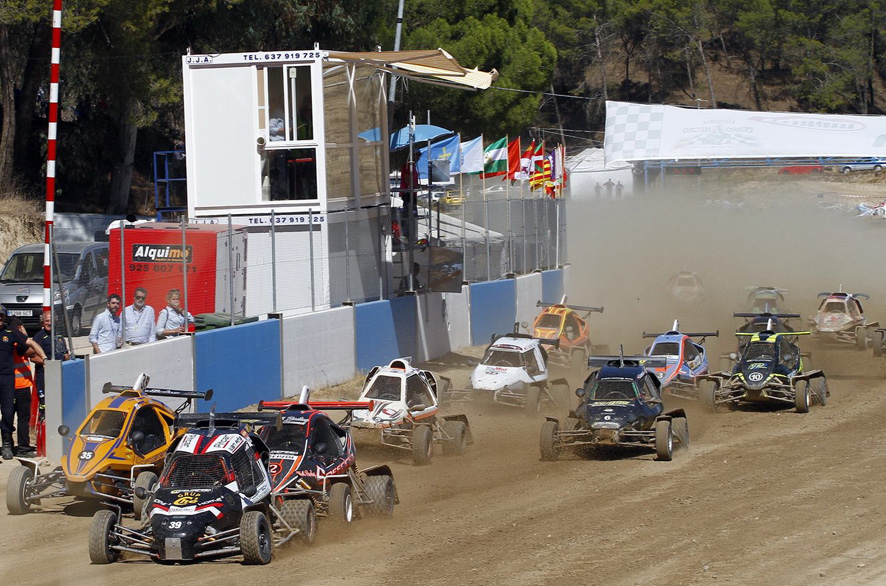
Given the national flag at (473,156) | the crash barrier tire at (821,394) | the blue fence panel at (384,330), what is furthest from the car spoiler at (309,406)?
the national flag at (473,156)

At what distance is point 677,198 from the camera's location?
55.7m

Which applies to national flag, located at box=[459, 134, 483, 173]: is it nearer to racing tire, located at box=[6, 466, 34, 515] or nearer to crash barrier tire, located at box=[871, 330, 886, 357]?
crash barrier tire, located at box=[871, 330, 886, 357]

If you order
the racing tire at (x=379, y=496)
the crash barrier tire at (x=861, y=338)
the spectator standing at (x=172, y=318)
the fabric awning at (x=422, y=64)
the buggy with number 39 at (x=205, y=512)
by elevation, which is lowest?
the crash barrier tire at (x=861, y=338)

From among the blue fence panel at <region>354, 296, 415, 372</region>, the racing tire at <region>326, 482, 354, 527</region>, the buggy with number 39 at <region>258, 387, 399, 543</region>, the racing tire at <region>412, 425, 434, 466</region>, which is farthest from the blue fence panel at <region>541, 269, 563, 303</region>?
the racing tire at <region>326, 482, 354, 527</region>

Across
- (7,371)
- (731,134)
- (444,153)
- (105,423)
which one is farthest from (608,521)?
(731,134)

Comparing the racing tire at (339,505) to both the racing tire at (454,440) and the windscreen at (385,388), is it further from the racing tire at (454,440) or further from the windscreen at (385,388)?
the windscreen at (385,388)

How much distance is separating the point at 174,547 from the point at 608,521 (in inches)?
184

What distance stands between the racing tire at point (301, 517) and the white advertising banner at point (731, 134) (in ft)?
156

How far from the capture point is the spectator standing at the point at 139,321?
16.4 meters

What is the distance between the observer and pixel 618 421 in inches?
626

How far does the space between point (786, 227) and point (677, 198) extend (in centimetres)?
535

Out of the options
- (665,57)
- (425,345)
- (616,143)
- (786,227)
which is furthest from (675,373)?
(665,57)

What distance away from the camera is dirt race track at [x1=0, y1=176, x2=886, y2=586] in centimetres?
1037

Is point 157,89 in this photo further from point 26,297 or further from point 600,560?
point 600,560
